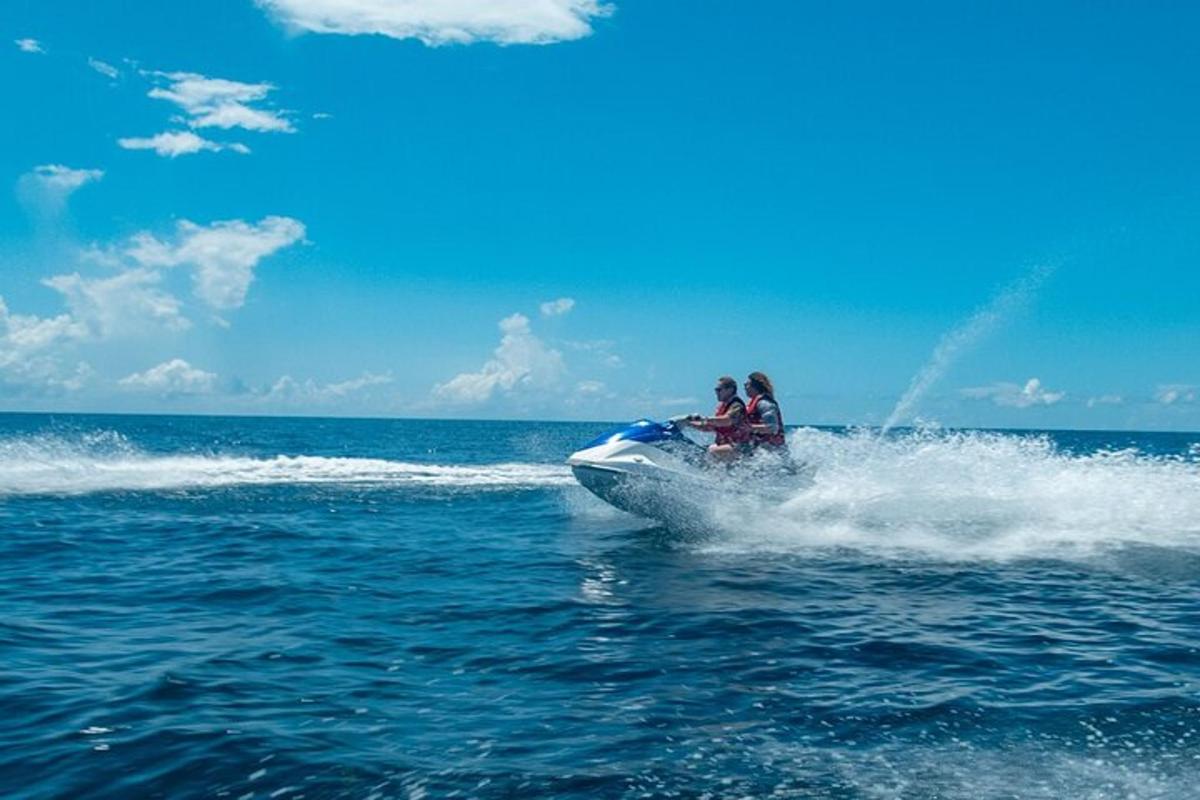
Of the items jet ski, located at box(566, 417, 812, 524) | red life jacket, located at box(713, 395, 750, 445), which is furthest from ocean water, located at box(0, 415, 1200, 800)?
red life jacket, located at box(713, 395, 750, 445)

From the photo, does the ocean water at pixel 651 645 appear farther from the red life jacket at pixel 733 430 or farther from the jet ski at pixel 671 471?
the red life jacket at pixel 733 430

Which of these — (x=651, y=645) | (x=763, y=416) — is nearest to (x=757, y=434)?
(x=763, y=416)

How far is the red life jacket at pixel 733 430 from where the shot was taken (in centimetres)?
1495

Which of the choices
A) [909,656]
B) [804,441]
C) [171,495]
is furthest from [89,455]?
[909,656]

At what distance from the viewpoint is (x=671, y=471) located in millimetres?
14781

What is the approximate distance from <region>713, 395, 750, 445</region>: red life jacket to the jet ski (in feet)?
1.10

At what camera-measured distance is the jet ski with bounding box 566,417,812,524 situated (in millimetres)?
14836

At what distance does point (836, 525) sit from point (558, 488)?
11.0 meters

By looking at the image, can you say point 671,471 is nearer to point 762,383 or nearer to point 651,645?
point 762,383

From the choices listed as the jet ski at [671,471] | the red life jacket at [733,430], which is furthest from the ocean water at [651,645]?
the red life jacket at [733,430]

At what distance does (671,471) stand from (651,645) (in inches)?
252

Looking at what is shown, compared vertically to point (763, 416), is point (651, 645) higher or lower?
lower

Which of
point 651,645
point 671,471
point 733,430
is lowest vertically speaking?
point 651,645

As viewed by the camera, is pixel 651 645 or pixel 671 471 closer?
pixel 651 645
